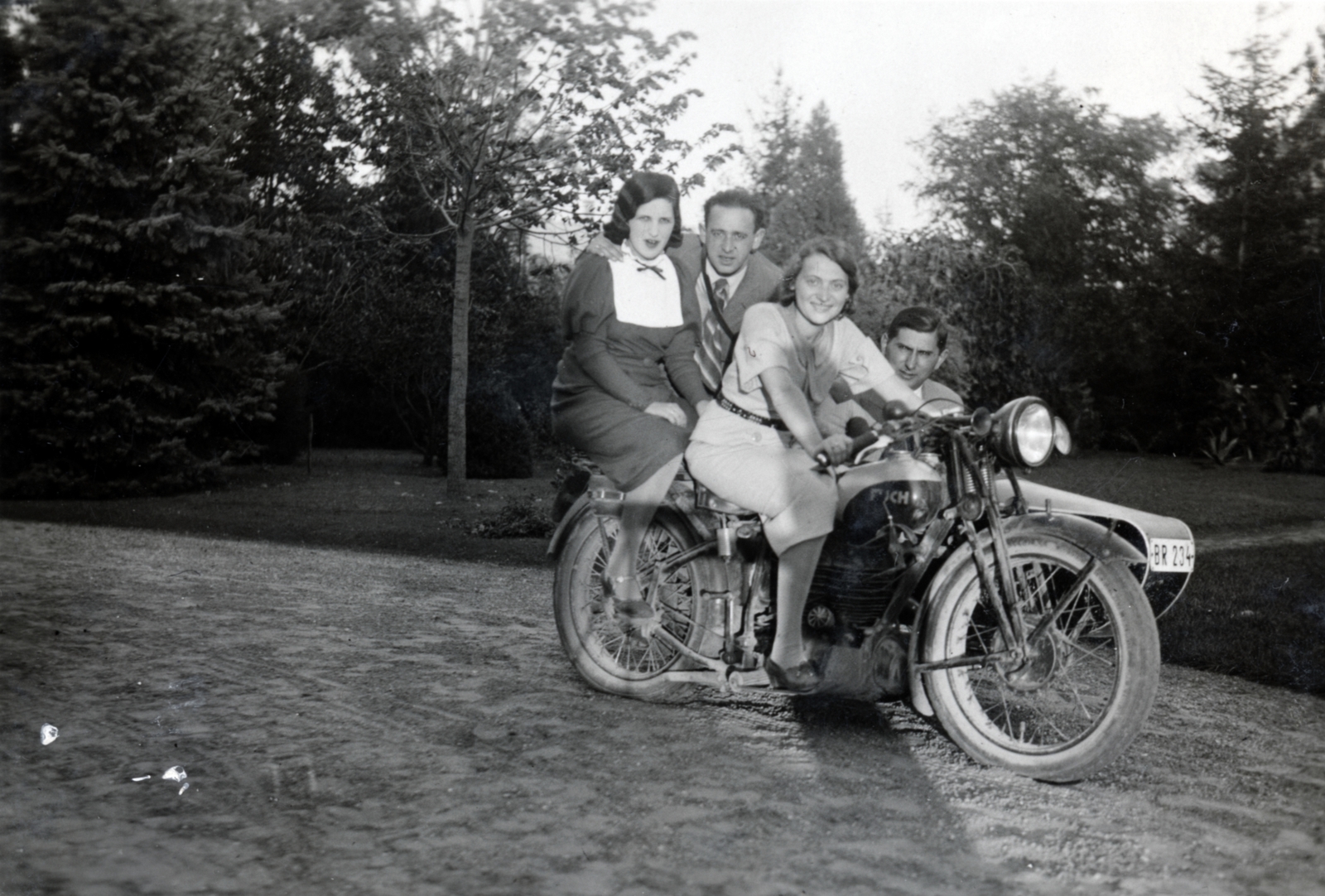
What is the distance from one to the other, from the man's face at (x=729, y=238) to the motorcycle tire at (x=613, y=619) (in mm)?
974

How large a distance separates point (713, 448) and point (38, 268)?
4.88 meters

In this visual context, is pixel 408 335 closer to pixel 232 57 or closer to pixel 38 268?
pixel 38 268

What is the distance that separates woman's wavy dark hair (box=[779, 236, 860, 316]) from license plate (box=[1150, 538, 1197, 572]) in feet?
4.46

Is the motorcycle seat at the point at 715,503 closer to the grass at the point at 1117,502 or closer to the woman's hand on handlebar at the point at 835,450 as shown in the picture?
the woman's hand on handlebar at the point at 835,450

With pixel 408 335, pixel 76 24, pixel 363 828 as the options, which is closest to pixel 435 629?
pixel 363 828

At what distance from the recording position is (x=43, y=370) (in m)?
8.35

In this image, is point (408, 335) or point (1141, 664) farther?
point (408, 335)

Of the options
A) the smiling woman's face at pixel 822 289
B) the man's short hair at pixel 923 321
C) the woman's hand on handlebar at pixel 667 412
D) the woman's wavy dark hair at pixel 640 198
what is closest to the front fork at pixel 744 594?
the woman's hand on handlebar at pixel 667 412

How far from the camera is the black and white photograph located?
117 inches

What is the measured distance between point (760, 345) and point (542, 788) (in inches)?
62.1

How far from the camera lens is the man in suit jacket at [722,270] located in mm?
4184

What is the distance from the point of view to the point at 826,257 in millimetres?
3859

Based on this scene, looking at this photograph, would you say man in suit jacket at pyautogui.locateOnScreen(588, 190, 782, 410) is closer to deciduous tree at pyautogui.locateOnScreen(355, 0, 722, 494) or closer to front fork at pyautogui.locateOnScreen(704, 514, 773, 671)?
front fork at pyautogui.locateOnScreen(704, 514, 773, 671)

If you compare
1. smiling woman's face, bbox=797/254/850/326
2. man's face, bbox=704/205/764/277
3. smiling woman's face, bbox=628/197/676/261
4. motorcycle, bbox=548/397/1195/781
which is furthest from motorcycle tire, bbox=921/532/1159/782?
smiling woman's face, bbox=628/197/676/261
